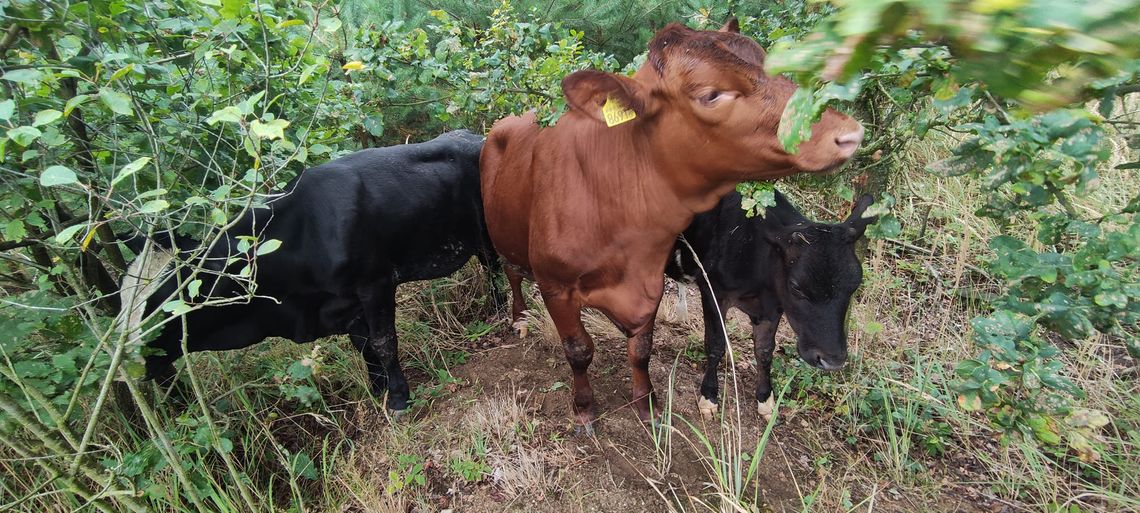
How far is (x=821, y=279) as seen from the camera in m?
2.46

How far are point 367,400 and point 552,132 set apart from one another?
79.3 inches

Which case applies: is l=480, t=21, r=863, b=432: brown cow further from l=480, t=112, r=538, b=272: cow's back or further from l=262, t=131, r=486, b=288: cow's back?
l=262, t=131, r=486, b=288: cow's back

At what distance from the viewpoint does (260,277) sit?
2834 mm

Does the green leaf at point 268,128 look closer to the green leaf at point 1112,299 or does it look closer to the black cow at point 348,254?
the black cow at point 348,254

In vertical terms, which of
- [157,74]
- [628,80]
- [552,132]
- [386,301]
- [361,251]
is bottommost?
[386,301]

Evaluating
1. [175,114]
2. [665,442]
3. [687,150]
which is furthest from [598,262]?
[175,114]

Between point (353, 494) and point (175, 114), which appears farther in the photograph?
point (353, 494)

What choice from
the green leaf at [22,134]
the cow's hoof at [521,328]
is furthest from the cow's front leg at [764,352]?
the green leaf at [22,134]

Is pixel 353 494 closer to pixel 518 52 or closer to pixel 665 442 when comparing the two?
pixel 665 442

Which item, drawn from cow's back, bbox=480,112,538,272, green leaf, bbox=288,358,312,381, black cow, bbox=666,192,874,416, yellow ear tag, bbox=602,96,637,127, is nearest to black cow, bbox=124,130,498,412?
green leaf, bbox=288,358,312,381

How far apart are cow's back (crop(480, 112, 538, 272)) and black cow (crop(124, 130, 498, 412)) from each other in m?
0.37

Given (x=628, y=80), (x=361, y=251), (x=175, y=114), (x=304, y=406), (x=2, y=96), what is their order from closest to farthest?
(x=2, y=96), (x=628, y=80), (x=175, y=114), (x=361, y=251), (x=304, y=406)

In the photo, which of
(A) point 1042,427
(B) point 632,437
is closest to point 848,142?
(A) point 1042,427

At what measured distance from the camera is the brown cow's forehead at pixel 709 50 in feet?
5.85
